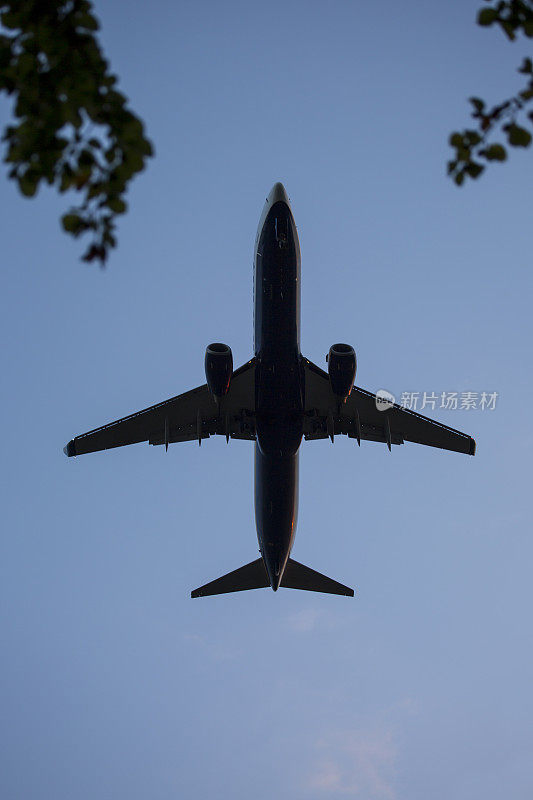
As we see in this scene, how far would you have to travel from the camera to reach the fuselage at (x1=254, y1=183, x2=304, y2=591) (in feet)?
85.1

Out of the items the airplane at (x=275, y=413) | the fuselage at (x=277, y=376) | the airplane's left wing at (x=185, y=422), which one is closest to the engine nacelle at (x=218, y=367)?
the airplane at (x=275, y=413)

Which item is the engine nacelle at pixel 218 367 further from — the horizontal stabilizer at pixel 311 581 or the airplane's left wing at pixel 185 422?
the horizontal stabilizer at pixel 311 581

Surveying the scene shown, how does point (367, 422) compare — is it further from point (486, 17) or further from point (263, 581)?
point (486, 17)

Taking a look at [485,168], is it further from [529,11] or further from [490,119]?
[529,11]

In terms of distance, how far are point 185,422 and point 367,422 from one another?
7672 mm

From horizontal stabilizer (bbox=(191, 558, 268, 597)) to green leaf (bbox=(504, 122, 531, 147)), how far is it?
3159cm

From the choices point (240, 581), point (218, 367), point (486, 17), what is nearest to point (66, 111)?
point (486, 17)

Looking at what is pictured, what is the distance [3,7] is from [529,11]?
13.2 feet

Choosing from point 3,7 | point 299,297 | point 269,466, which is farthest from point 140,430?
point 3,7

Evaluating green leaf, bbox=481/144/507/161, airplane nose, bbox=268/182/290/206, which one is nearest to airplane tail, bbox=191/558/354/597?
airplane nose, bbox=268/182/290/206

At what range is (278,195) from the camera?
2716 cm

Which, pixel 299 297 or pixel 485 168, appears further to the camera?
pixel 299 297

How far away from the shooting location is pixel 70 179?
5664 mm

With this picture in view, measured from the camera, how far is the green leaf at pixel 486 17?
19.6ft
